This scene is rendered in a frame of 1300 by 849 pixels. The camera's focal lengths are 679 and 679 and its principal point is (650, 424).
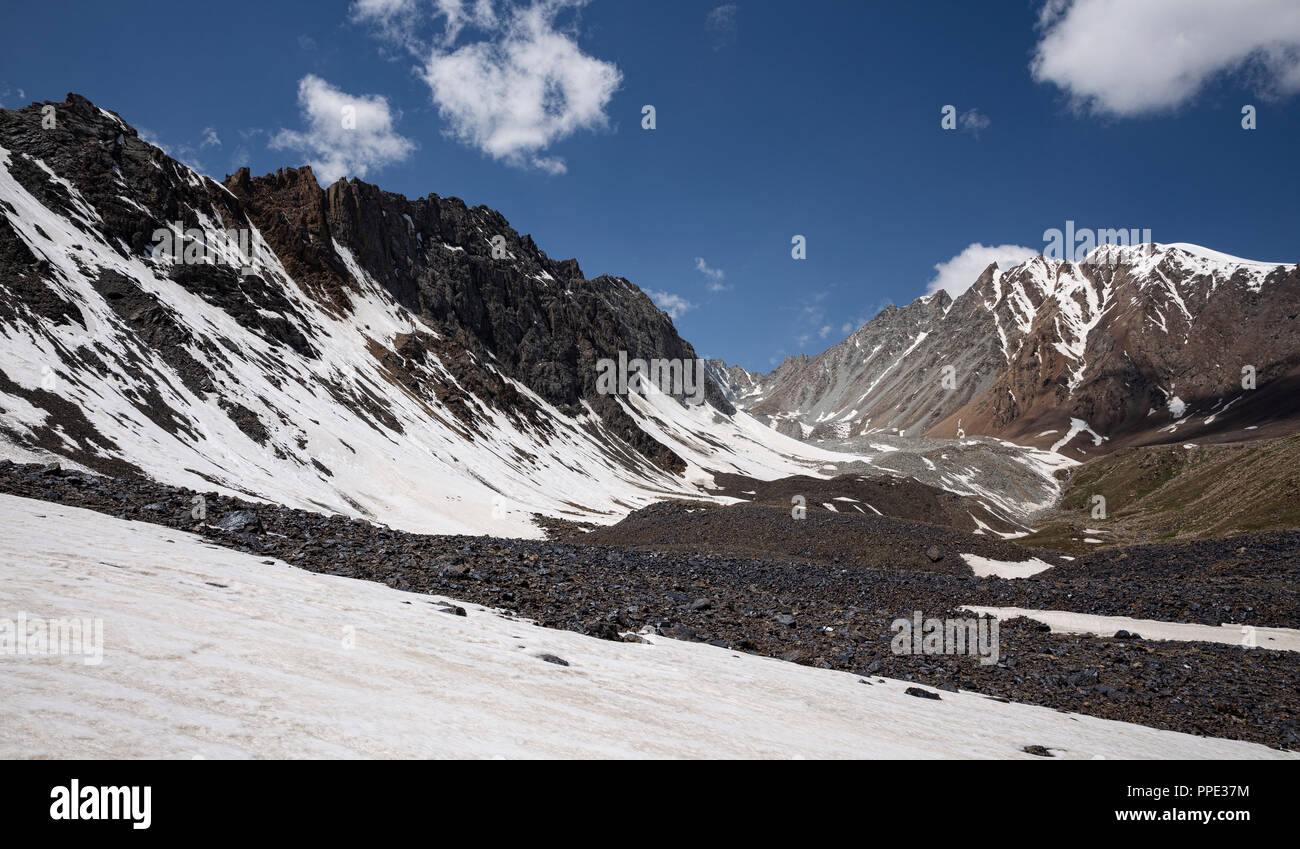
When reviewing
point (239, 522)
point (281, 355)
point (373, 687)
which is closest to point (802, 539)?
point (239, 522)

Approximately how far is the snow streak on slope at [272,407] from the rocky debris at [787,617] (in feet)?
76.4

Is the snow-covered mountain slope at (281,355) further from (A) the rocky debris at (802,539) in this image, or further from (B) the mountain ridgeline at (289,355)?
(A) the rocky debris at (802,539)

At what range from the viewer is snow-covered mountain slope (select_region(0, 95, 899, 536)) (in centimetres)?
4459

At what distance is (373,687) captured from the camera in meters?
7.64

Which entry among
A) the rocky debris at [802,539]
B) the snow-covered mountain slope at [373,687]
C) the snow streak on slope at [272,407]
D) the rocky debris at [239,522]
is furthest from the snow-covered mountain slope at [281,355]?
the snow-covered mountain slope at [373,687]

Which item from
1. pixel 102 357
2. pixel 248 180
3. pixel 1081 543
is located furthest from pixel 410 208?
pixel 1081 543

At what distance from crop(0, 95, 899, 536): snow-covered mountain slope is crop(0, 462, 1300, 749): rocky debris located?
851 inches

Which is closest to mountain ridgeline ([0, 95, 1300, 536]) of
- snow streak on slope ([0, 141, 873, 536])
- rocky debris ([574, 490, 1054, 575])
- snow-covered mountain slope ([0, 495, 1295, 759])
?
snow streak on slope ([0, 141, 873, 536])

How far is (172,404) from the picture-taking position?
50.2 meters

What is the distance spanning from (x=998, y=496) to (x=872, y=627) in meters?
150

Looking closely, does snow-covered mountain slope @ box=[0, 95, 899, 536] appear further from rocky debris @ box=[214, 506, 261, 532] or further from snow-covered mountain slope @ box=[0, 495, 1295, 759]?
snow-covered mountain slope @ box=[0, 495, 1295, 759]

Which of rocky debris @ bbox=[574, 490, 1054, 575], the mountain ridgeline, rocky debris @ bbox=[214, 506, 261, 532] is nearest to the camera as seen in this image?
rocky debris @ bbox=[214, 506, 261, 532]

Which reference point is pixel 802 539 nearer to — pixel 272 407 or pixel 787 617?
pixel 787 617

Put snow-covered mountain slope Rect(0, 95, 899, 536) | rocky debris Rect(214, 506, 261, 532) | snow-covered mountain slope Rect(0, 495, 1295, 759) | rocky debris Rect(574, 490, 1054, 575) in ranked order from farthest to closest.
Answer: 1. snow-covered mountain slope Rect(0, 95, 899, 536)
2. rocky debris Rect(574, 490, 1054, 575)
3. rocky debris Rect(214, 506, 261, 532)
4. snow-covered mountain slope Rect(0, 495, 1295, 759)
